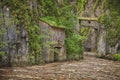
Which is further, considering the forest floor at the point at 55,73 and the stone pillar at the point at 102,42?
the stone pillar at the point at 102,42

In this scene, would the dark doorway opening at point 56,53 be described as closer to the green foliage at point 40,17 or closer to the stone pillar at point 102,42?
the green foliage at point 40,17

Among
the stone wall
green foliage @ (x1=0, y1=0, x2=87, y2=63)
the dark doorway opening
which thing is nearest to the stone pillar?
green foliage @ (x1=0, y1=0, x2=87, y2=63)

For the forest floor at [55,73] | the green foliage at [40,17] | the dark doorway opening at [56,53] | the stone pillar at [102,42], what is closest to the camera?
the forest floor at [55,73]

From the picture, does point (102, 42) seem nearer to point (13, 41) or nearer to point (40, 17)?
point (40, 17)

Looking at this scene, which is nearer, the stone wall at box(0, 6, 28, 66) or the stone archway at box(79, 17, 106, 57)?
the stone wall at box(0, 6, 28, 66)

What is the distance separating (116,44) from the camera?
32.2 metres

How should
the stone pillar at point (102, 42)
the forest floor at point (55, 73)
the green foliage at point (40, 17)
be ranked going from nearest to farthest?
1. the forest floor at point (55, 73)
2. the green foliage at point (40, 17)
3. the stone pillar at point (102, 42)

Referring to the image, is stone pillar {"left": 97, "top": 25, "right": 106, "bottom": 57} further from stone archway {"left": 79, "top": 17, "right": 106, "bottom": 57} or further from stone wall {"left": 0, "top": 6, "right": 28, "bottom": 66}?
stone wall {"left": 0, "top": 6, "right": 28, "bottom": 66}

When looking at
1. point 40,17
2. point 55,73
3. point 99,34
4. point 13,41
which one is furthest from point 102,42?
point 55,73

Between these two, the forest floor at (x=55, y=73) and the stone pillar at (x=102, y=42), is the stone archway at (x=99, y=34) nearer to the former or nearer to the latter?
the stone pillar at (x=102, y=42)

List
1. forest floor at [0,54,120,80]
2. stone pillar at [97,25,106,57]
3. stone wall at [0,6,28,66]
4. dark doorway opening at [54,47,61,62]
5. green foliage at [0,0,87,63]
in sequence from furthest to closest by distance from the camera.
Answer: stone pillar at [97,25,106,57] → dark doorway opening at [54,47,61,62] → green foliage at [0,0,87,63] → stone wall at [0,6,28,66] → forest floor at [0,54,120,80]

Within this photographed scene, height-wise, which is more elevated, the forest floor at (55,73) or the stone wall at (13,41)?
the stone wall at (13,41)

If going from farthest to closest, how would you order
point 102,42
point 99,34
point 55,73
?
point 99,34 → point 102,42 → point 55,73

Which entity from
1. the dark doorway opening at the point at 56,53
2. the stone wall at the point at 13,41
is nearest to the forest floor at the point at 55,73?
the stone wall at the point at 13,41
